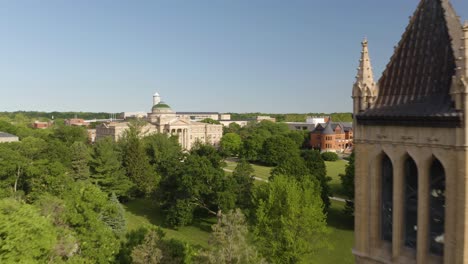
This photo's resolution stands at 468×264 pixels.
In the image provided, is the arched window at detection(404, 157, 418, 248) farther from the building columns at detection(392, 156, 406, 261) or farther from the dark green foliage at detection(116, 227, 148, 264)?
the dark green foliage at detection(116, 227, 148, 264)

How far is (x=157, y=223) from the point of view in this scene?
143 ft

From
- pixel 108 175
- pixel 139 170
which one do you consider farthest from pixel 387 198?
pixel 139 170

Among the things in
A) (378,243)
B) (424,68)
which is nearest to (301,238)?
(378,243)

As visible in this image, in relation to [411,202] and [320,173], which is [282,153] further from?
[411,202]

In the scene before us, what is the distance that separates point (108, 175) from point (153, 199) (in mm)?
6366

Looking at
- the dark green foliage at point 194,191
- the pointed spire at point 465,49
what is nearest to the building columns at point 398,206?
the pointed spire at point 465,49

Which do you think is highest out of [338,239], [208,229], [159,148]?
[159,148]

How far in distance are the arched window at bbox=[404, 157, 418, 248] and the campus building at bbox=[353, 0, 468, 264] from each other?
0.07 feet

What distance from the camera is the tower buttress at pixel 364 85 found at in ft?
30.3

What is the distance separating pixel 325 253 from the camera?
33.2m

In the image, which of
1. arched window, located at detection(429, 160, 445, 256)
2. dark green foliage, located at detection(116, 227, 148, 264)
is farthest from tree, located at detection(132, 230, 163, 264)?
arched window, located at detection(429, 160, 445, 256)

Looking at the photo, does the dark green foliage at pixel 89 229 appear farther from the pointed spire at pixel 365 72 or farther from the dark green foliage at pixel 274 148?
the dark green foliage at pixel 274 148

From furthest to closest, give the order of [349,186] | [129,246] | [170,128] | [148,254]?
[170,128] → [349,186] → [129,246] → [148,254]

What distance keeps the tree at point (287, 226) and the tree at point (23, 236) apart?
12694mm
